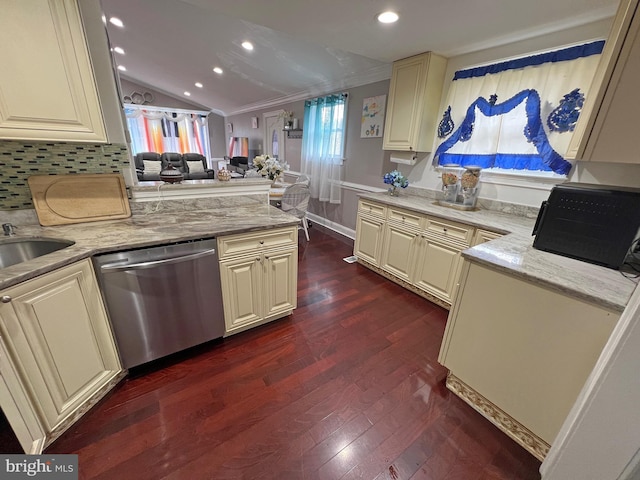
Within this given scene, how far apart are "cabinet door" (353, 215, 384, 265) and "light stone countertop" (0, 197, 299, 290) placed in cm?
129

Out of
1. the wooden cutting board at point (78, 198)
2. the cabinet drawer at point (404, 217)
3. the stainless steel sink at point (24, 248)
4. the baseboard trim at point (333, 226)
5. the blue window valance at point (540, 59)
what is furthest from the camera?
the baseboard trim at point (333, 226)

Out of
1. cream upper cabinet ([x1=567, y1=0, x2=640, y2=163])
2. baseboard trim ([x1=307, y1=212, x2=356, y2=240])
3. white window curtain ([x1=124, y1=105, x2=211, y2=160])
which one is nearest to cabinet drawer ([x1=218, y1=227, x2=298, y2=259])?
cream upper cabinet ([x1=567, y1=0, x2=640, y2=163])

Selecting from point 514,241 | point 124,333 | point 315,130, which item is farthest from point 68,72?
point 315,130

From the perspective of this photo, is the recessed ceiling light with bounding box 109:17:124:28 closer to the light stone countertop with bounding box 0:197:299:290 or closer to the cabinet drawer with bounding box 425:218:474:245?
the light stone countertop with bounding box 0:197:299:290

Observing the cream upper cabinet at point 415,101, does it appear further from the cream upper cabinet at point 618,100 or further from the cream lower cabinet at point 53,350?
the cream lower cabinet at point 53,350

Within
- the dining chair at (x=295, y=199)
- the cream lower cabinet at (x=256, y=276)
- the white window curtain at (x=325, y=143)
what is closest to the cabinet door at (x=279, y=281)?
the cream lower cabinet at (x=256, y=276)

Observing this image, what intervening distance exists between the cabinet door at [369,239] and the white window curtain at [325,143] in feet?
4.06

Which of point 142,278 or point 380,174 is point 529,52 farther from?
point 142,278

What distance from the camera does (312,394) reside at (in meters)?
1.51

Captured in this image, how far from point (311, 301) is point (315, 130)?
314 centimetres

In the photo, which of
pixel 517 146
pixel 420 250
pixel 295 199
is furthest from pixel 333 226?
pixel 517 146

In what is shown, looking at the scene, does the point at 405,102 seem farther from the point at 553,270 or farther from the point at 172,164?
the point at 172,164

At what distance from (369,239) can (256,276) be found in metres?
1.62

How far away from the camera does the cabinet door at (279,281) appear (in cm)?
187
